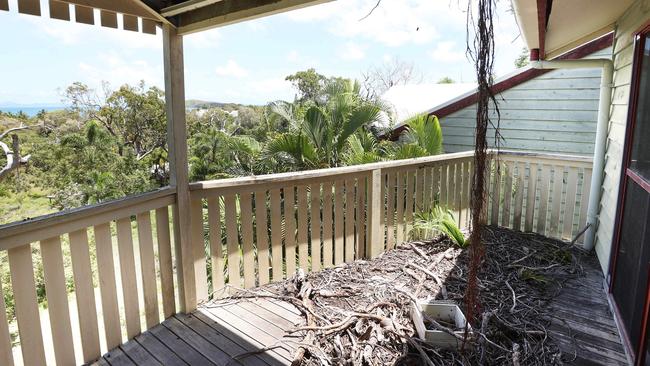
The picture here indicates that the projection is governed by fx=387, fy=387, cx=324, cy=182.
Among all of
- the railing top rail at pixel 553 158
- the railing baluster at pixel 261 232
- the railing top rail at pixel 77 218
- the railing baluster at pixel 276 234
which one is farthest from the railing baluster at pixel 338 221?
the railing top rail at pixel 553 158

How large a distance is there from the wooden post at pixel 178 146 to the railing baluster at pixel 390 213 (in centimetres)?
186

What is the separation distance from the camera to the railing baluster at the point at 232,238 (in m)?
2.78

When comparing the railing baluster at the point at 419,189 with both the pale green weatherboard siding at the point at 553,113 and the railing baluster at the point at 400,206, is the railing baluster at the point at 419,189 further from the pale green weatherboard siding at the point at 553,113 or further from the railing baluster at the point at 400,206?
the pale green weatherboard siding at the point at 553,113

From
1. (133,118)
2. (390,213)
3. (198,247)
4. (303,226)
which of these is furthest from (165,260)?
(133,118)

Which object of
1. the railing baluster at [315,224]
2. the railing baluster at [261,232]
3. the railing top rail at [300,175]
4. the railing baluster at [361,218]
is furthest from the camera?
the railing baluster at [361,218]

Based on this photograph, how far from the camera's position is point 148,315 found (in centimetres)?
253

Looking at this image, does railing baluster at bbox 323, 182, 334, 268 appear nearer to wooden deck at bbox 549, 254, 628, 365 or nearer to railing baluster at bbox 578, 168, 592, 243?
wooden deck at bbox 549, 254, 628, 365

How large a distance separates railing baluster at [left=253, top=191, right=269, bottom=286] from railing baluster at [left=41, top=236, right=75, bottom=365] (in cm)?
125

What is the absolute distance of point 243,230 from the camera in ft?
9.42

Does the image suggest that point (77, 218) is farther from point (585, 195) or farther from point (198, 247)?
point (585, 195)

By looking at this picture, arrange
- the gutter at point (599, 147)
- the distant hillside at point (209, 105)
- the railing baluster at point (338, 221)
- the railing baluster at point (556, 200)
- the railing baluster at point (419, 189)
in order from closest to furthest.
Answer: the railing baluster at point (338, 221) < the gutter at point (599, 147) < the railing baluster at point (419, 189) < the railing baluster at point (556, 200) < the distant hillside at point (209, 105)

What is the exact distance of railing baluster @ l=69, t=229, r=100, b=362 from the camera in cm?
212

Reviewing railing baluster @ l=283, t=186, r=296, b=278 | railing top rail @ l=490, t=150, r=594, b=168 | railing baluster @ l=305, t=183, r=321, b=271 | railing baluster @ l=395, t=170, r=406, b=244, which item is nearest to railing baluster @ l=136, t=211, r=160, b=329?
railing baluster @ l=283, t=186, r=296, b=278

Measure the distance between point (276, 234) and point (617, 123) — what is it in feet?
9.57
